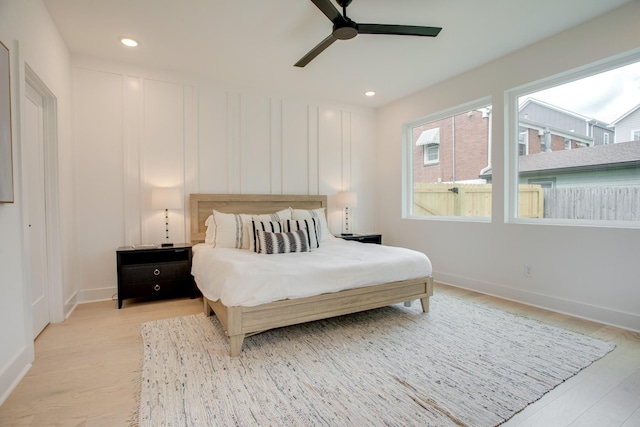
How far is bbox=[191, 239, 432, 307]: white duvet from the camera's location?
2.17 metres

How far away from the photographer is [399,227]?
4.83m

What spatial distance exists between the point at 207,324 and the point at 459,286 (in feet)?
9.89

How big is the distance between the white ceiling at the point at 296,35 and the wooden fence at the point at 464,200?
145 cm

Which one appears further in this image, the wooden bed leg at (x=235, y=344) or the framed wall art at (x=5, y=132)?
the wooden bed leg at (x=235, y=344)

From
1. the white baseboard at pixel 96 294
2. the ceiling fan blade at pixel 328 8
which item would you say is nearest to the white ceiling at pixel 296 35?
the ceiling fan blade at pixel 328 8

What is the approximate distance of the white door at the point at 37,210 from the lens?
2500 mm

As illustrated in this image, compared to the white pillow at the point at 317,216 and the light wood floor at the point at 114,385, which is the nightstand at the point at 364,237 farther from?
the light wood floor at the point at 114,385

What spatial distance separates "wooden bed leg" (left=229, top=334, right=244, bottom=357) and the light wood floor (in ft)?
1.91

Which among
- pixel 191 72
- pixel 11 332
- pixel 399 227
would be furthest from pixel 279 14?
pixel 399 227

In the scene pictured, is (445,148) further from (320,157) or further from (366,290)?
(366,290)

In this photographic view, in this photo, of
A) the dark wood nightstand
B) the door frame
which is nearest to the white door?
the door frame

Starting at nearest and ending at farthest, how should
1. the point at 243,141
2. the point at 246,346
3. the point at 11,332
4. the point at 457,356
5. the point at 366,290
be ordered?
the point at 11,332 → the point at 457,356 → the point at 246,346 → the point at 366,290 → the point at 243,141

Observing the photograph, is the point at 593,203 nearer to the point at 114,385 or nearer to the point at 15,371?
the point at 114,385

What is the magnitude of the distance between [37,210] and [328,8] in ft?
9.38
